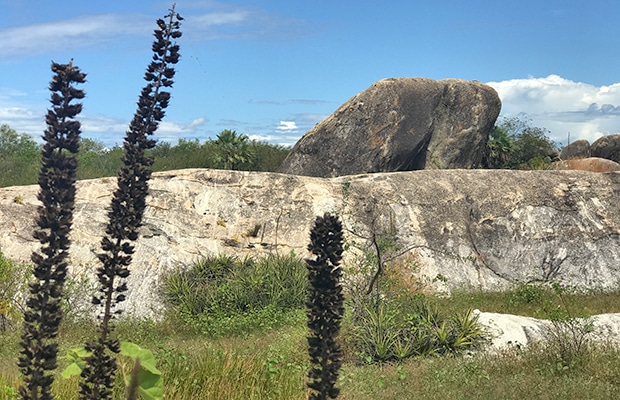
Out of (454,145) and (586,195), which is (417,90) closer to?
(454,145)

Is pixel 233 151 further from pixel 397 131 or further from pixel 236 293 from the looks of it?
pixel 236 293

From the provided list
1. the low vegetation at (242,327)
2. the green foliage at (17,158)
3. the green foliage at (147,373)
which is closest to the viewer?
the green foliage at (147,373)

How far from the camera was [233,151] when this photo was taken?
45.8m

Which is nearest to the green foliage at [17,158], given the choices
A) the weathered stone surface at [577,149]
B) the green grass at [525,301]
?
the green grass at [525,301]

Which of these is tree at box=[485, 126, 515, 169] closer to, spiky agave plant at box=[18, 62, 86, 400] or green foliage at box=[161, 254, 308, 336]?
green foliage at box=[161, 254, 308, 336]

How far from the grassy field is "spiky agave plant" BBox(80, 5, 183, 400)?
2.80 metres

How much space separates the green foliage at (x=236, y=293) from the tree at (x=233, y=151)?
27.9 m

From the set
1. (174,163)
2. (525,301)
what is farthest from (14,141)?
(525,301)

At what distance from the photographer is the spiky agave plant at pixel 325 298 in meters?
3.22

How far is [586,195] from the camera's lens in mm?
23172

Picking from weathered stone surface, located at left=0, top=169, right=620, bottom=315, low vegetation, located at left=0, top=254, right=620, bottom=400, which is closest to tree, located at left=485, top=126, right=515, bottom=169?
weathered stone surface, located at left=0, top=169, right=620, bottom=315

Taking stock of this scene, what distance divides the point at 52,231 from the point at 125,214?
0.48 metres

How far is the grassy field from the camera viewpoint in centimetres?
793

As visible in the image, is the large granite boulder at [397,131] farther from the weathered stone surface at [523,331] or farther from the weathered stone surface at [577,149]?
the weathered stone surface at [577,149]
